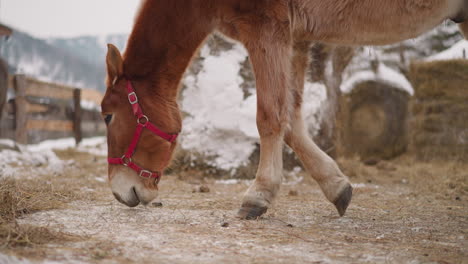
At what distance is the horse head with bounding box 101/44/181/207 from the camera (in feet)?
9.09

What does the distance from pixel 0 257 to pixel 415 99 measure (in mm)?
7441

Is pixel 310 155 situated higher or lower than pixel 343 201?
higher

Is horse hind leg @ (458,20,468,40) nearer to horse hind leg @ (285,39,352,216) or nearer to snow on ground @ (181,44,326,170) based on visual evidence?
horse hind leg @ (285,39,352,216)

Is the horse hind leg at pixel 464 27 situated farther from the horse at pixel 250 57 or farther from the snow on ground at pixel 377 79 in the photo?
the snow on ground at pixel 377 79

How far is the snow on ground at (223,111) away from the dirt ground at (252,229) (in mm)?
1067

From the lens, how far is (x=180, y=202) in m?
3.36

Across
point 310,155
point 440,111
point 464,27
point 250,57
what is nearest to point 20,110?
point 250,57

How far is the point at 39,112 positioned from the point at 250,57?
8.95m

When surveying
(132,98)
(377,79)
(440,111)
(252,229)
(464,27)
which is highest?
(377,79)

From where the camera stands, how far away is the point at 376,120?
8898mm

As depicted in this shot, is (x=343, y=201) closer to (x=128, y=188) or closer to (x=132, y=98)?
(x=128, y=188)

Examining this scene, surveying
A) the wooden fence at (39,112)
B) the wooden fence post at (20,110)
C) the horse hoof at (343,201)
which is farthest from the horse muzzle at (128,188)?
the wooden fence post at (20,110)

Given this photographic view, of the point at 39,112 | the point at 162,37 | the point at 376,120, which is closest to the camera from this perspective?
the point at 162,37

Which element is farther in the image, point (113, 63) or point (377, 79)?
point (377, 79)
